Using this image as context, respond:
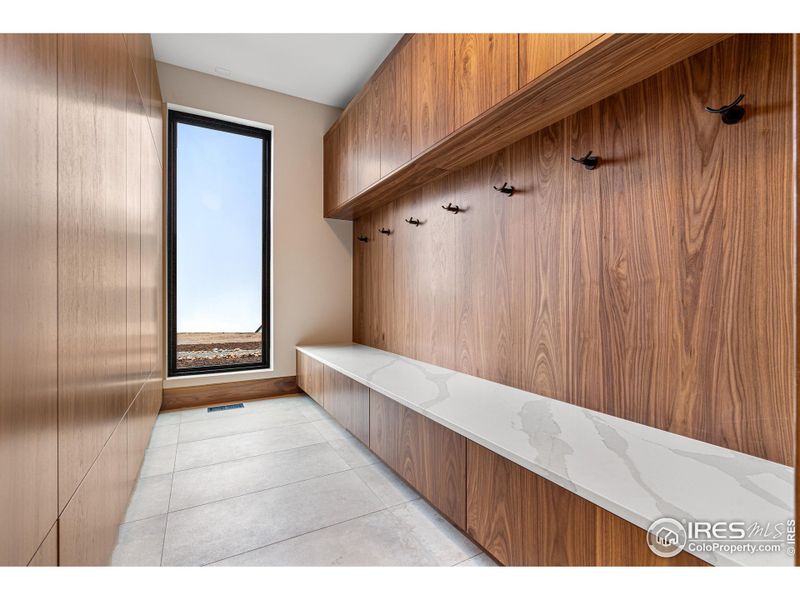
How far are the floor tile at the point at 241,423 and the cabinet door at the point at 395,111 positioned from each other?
2.05 metres

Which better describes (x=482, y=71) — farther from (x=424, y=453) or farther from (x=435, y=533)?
(x=435, y=533)

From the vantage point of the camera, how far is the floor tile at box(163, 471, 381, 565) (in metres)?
1.40

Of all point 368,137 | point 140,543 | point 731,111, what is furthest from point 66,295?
point 368,137

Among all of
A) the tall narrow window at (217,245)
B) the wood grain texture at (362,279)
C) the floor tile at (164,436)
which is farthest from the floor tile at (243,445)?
the wood grain texture at (362,279)

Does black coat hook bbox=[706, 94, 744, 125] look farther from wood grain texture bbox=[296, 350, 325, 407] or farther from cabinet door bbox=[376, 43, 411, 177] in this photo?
wood grain texture bbox=[296, 350, 325, 407]

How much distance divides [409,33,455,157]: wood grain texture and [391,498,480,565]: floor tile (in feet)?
6.06

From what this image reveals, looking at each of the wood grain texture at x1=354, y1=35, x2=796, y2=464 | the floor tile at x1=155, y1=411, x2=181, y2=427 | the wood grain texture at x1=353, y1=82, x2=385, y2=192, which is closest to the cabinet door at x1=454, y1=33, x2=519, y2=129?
the wood grain texture at x1=354, y1=35, x2=796, y2=464

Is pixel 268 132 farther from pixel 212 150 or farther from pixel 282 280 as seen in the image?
pixel 282 280

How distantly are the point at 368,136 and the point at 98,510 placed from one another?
2.56 m

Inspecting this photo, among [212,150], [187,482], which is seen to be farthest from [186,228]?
[187,482]

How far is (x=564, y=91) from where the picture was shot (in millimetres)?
1355

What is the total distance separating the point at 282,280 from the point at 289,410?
4.08ft

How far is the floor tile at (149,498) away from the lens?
5.33 ft
